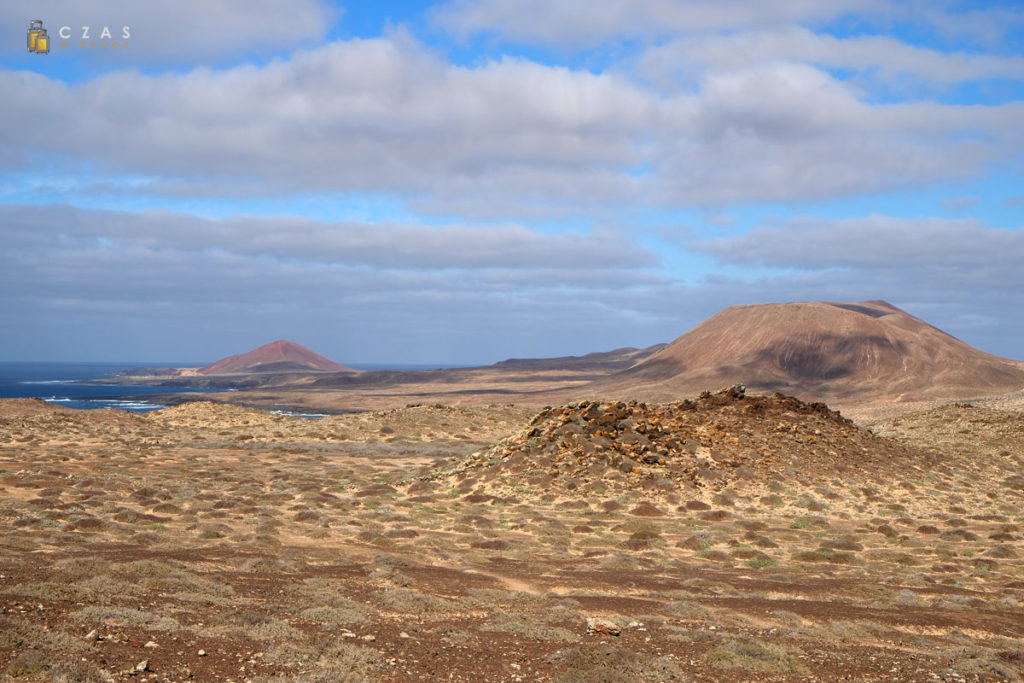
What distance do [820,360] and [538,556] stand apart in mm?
148515

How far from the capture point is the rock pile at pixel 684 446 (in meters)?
33.6

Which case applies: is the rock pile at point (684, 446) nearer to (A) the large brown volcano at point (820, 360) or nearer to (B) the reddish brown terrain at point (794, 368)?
(B) the reddish brown terrain at point (794, 368)

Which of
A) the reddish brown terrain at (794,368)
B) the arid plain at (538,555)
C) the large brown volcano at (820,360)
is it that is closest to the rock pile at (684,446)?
the arid plain at (538,555)

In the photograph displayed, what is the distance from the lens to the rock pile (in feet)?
110

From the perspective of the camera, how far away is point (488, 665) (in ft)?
38.2

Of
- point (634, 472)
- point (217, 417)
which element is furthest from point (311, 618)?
point (217, 417)

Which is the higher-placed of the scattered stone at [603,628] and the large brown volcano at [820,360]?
the large brown volcano at [820,360]

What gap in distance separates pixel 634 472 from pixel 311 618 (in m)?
21.6

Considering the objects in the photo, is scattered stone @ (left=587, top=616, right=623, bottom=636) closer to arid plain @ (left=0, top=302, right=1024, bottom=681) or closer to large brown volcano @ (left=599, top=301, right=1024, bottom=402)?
arid plain @ (left=0, top=302, right=1024, bottom=681)

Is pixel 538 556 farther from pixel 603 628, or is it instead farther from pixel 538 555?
pixel 603 628

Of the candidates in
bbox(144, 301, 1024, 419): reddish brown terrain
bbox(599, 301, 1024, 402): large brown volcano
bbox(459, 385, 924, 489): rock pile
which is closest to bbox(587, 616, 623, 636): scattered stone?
bbox(459, 385, 924, 489): rock pile

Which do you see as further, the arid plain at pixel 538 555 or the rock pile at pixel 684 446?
the rock pile at pixel 684 446

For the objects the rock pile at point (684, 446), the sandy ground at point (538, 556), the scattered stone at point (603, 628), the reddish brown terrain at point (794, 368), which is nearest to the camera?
the sandy ground at point (538, 556)

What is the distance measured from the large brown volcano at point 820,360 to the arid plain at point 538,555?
282 ft
